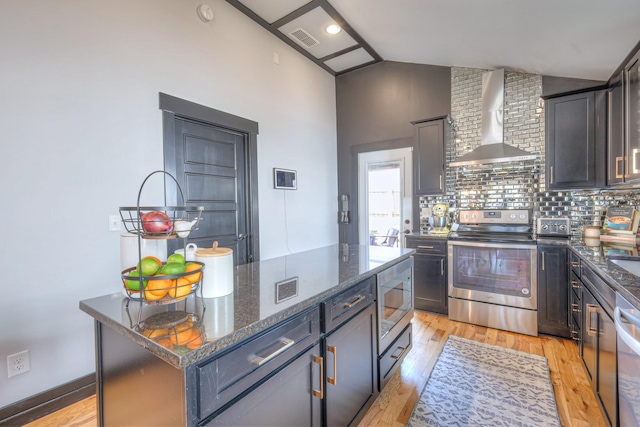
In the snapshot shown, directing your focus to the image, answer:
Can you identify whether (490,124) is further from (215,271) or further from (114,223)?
(114,223)

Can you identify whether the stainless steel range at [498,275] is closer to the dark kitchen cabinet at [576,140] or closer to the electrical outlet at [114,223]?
the dark kitchen cabinet at [576,140]

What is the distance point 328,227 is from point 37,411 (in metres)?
3.48

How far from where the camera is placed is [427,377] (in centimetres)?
221

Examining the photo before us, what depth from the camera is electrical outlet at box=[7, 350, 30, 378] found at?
68.9 inches

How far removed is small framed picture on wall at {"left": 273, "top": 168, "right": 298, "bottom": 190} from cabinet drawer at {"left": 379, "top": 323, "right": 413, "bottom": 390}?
216cm

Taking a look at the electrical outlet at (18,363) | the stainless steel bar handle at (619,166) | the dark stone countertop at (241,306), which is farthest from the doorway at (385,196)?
the electrical outlet at (18,363)

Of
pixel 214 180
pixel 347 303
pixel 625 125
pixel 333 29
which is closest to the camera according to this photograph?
pixel 347 303

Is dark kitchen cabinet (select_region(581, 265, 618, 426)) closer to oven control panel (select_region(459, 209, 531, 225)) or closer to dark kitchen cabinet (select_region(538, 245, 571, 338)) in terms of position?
dark kitchen cabinet (select_region(538, 245, 571, 338))

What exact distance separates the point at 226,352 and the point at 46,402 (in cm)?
190

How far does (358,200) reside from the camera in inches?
181

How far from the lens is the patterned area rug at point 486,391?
1.78m

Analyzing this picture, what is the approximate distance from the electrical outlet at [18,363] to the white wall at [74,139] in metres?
0.03

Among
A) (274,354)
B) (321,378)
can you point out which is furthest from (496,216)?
(274,354)

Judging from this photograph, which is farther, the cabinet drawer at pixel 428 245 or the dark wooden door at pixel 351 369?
the cabinet drawer at pixel 428 245
